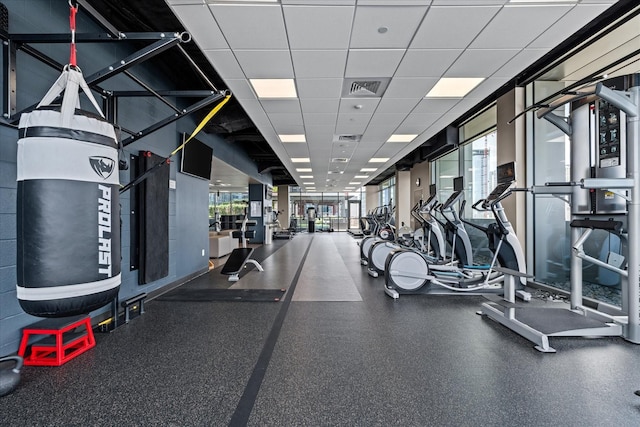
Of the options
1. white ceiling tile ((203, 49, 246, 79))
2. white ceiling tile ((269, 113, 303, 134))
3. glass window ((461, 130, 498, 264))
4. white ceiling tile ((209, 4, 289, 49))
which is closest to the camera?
white ceiling tile ((209, 4, 289, 49))

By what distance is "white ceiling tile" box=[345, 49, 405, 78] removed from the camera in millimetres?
3693

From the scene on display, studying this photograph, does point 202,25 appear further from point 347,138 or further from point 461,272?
point 461,272

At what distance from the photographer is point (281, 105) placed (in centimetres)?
533

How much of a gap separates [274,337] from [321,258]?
5.56 metres

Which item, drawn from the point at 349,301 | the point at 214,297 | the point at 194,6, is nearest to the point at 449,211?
the point at 349,301

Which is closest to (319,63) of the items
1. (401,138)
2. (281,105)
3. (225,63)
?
(225,63)

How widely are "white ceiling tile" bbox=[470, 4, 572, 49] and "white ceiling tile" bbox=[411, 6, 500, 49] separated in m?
0.11

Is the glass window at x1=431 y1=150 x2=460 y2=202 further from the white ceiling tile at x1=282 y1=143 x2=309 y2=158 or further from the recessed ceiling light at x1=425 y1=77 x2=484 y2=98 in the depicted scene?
the white ceiling tile at x1=282 y1=143 x2=309 y2=158

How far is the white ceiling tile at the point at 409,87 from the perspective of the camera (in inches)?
175

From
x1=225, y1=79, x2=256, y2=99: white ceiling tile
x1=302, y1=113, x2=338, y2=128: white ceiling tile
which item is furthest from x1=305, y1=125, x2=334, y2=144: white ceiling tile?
x1=225, y1=79, x2=256, y2=99: white ceiling tile

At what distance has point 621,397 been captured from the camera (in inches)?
83.4

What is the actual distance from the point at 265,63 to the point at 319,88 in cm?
100

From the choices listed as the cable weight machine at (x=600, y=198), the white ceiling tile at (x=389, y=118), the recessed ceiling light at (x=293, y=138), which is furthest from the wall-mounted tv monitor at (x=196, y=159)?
the cable weight machine at (x=600, y=198)

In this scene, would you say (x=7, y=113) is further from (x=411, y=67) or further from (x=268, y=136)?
(x=268, y=136)
